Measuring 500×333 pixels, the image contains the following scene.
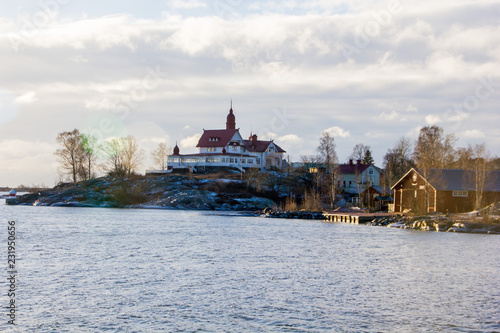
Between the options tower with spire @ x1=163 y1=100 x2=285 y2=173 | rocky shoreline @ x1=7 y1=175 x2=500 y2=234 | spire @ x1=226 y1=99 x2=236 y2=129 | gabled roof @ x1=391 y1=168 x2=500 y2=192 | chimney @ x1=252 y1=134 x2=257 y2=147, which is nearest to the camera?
gabled roof @ x1=391 y1=168 x2=500 y2=192

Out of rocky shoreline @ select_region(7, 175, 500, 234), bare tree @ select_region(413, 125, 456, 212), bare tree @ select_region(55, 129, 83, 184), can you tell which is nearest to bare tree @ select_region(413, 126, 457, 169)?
bare tree @ select_region(413, 125, 456, 212)

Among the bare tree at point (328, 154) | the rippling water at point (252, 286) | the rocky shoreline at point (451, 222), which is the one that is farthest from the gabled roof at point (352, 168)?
the rippling water at point (252, 286)

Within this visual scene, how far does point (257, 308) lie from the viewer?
19688 millimetres

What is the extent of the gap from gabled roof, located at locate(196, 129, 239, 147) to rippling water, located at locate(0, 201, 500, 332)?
85761 mm

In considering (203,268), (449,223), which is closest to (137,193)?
(449,223)

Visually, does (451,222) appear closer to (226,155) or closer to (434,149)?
(434,149)

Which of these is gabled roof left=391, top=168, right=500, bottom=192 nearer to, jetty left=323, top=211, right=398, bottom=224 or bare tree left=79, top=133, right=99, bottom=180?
jetty left=323, top=211, right=398, bottom=224

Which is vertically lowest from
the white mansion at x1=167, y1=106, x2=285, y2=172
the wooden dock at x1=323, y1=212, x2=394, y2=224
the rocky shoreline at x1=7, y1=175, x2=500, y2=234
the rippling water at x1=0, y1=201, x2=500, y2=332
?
the rippling water at x1=0, y1=201, x2=500, y2=332

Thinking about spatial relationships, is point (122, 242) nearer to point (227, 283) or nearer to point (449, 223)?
point (227, 283)

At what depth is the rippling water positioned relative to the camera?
1784cm

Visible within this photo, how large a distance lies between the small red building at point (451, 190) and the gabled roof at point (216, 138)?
2509 inches

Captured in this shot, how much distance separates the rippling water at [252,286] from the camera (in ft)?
58.5

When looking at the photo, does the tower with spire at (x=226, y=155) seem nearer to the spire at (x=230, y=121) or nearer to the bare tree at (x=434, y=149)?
the spire at (x=230, y=121)

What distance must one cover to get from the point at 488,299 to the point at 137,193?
90067 millimetres
